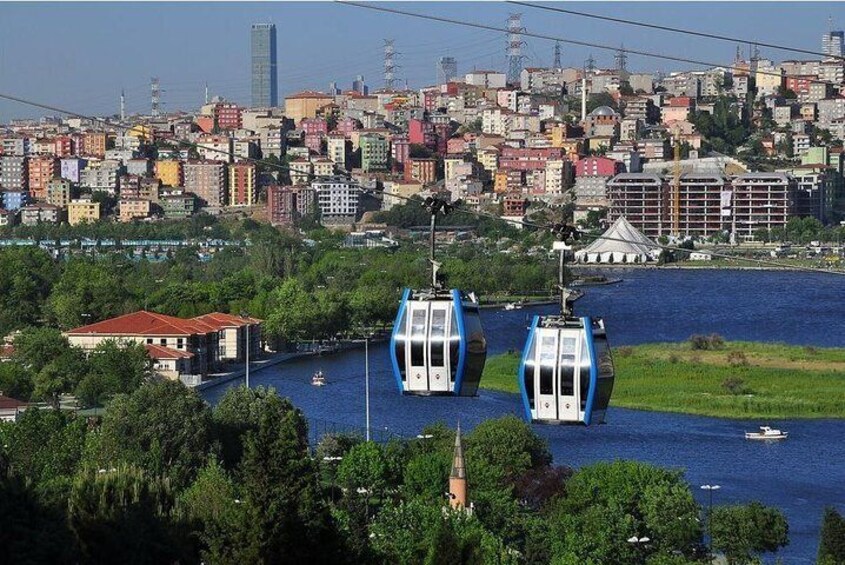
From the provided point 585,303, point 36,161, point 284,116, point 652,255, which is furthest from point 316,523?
point 284,116

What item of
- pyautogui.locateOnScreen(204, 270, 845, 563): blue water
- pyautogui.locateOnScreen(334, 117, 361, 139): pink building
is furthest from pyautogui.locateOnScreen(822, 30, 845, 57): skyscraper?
pyautogui.locateOnScreen(204, 270, 845, 563): blue water

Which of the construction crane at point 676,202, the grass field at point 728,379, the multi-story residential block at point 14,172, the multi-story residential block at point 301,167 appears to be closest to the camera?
the grass field at point 728,379

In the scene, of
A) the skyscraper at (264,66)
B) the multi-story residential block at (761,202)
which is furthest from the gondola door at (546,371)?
the skyscraper at (264,66)

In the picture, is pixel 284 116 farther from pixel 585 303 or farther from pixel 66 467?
pixel 66 467

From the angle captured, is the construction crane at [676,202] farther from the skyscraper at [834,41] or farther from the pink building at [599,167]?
the skyscraper at [834,41]

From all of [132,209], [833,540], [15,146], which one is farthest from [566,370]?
[15,146]

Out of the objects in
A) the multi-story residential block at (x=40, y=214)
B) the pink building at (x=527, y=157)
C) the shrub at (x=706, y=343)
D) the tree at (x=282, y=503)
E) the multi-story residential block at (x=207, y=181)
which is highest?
the pink building at (x=527, y=157)

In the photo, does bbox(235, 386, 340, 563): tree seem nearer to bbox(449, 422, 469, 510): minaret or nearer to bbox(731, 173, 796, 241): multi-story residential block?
bbox(449, 422, 469, 510): minaret
